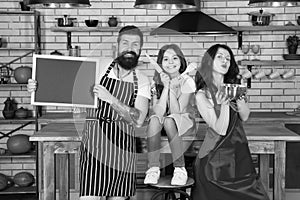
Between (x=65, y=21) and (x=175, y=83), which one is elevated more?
(x=65, y=21)

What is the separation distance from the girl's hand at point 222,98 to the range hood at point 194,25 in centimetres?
201

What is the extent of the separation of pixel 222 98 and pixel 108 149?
0.77m

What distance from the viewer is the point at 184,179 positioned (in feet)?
10.9

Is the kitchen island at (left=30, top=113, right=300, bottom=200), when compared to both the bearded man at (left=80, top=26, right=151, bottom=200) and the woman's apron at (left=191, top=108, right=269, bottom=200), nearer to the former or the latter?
the woman's apron at (left=191, top=108, right=269, bottom=200)

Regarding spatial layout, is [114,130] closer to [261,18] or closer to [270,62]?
[270,62]

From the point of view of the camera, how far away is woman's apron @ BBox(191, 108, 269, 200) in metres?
3.33

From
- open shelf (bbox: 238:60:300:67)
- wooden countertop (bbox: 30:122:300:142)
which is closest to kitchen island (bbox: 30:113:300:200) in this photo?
wooden countertop (bbox: 30:122:300:142)

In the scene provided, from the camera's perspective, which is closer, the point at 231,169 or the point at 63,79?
the point at 63,79

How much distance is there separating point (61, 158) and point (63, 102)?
46.7 inches

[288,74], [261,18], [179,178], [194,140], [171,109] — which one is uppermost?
[261,18]

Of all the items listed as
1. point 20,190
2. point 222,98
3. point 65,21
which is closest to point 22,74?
point 65,21

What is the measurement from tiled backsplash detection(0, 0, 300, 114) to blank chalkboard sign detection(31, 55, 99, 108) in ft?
8.77

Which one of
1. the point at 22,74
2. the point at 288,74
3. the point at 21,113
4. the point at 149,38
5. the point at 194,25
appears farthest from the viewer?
the point at 149,38

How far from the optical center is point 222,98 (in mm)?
3283
